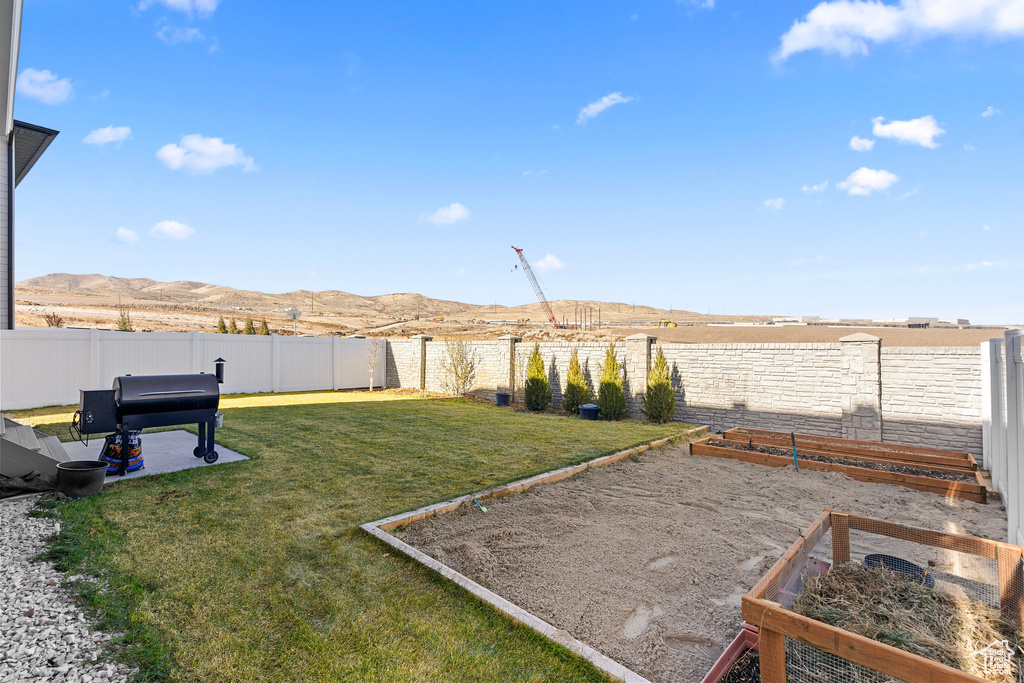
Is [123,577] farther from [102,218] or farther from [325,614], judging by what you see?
[102,218]

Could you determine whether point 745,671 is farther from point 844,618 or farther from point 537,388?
point 537,388

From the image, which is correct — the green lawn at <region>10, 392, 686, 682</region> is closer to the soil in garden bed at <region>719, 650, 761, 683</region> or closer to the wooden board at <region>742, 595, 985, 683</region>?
the soil in garden bed at <region>719, 650, 761, 683</region>

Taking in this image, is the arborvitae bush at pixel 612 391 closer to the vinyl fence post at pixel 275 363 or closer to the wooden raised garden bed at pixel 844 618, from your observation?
the wooden raised garden bed at pixel 844 618

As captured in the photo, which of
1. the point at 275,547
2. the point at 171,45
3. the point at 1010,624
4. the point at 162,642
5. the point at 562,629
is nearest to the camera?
the point at 1010,624

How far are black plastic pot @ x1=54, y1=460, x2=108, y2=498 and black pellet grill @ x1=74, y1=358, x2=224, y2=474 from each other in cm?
56

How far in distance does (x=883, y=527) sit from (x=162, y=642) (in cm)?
456

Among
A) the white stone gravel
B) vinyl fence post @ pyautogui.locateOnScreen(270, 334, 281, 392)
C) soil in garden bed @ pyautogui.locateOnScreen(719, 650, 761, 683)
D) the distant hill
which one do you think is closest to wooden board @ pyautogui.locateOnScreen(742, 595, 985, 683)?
soil in garden bed @ pyautogui.locateOnScreen(719, 650, 761, 683)

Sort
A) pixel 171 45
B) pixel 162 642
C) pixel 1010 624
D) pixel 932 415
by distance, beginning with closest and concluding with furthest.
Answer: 1. pixel 1010 624
2. pixel 162 642
3. pixel 932 415
4. pixel 171 45

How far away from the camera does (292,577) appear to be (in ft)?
10.1

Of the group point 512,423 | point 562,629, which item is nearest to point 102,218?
point 512,423

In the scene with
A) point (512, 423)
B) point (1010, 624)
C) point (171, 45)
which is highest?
point (171, 45)

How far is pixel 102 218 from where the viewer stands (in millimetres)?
32375

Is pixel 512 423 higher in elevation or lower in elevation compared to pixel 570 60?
lower

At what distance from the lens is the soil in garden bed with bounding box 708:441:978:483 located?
634 cm
